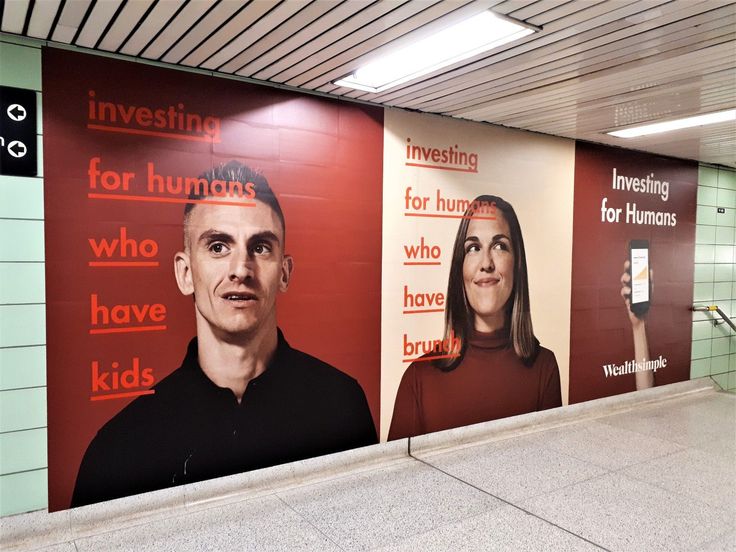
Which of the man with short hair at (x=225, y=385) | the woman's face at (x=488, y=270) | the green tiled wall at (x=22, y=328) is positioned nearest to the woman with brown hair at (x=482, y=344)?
the woman's face at (x=488, y=270)

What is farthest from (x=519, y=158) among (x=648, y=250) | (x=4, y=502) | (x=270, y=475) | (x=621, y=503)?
(x=4, y=502)

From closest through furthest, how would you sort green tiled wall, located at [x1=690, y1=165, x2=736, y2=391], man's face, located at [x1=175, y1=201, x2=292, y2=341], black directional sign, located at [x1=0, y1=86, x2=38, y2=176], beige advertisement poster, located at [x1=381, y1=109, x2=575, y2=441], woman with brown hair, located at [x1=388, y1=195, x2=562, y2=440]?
black directional sign, located at [x1=0, y1=86, x2=38, y2=176] → man's face, located at [x1=175, y1=201, x2=292, y2=341] → beige advertisement poster, located at [x1=381, y1=109, x2=575, y2=441] → woman with brown hair, located at [x1=388, y1=195, x2=562, y2=440] → green tiled wall, located at [x1=690, y1=165, x2=736, y2=391]

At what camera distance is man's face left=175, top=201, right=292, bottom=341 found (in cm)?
340

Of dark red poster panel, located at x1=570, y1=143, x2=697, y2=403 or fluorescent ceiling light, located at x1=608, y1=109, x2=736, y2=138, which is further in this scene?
dark red poster panel, located at x1=570, y1=143, x2=697, y2=403

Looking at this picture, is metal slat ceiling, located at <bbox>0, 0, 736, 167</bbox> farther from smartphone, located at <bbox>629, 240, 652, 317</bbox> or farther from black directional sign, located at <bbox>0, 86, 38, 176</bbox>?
smartphone, located at <bbox>629, 240, 652, 317</bbox>

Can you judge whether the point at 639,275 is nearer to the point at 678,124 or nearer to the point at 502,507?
the point at 678,124

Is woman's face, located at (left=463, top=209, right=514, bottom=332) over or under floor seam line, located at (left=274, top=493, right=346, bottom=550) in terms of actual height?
over

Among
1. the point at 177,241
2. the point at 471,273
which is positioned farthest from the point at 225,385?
the point at 471,273

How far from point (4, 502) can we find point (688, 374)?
6.64 m

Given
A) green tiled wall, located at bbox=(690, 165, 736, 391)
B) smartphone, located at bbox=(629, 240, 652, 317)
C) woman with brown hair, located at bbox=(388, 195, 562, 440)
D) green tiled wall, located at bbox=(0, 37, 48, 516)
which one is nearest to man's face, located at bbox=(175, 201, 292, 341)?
green tiled wall, located at bbox=(0, 37, 48, 516)

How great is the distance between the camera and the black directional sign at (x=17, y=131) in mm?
2820

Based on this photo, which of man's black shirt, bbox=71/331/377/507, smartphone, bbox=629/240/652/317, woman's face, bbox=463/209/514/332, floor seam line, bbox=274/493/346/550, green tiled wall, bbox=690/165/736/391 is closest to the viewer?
floor seam line, bbox=274/493/346/550

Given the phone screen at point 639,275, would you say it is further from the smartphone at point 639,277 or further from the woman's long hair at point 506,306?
the woman's long hair at point 506,306

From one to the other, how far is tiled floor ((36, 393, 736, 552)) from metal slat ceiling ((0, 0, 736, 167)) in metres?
2.62
